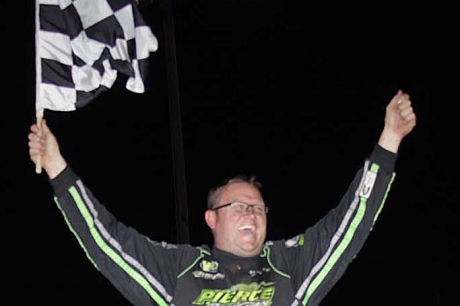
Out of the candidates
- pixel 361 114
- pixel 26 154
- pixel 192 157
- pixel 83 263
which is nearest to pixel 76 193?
pixel 26 154

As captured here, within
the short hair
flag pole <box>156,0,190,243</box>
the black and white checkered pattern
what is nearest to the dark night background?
flag pole <box>156,0,190,243</box>

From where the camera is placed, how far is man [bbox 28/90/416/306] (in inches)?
98.3

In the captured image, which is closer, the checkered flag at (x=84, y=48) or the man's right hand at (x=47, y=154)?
the man's right hand at (x=47, y=154)

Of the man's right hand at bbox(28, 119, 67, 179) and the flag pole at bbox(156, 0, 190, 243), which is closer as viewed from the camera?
the man's right hand at bbox(28, 119, 67, 179)

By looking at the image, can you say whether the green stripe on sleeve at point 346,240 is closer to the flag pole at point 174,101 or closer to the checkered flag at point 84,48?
the checkered flag at point 84,48

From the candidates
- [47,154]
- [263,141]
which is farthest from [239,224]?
[263,141]

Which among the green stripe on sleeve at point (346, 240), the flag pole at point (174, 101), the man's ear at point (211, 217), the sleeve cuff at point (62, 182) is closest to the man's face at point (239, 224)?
the man's ear at point (211, 217)

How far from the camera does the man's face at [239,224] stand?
262 centimetres

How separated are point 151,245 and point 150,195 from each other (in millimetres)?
5175

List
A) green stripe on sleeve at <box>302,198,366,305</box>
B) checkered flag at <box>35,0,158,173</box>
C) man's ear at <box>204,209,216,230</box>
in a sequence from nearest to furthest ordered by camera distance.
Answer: green stripe on sleeve at <box>302,198,366,305</box>
man's ear at <box>204,209,216,230</box>
checkered flag at <box>35,0,158,173</box>

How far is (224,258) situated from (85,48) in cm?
134

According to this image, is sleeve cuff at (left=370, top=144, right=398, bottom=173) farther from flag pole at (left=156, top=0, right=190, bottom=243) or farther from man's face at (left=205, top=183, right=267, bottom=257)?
flag pole at (left=156, top=0, right=190, bottom=243)

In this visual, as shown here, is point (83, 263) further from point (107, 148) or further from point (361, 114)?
point (361, 114)

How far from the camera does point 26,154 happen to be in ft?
21.7
